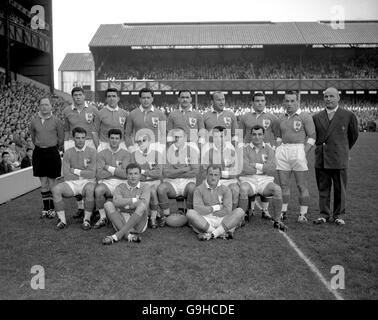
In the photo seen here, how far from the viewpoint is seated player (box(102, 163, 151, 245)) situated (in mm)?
5312

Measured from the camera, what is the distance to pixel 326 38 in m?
34.0

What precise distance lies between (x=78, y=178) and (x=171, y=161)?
60.0 inches

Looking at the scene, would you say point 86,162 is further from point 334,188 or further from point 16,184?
point 334,188

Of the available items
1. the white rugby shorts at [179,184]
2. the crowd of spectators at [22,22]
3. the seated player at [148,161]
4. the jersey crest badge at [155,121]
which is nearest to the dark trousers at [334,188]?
the white rugby shorts at [179,184]

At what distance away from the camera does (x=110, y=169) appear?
614 cm

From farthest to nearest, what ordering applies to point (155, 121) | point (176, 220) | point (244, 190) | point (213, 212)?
point (155, 121) → point (176, 220) → point (244, 190) → point (213, 212)

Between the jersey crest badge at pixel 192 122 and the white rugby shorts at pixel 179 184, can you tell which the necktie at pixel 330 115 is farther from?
the white rugby shorts at pixel 179 184

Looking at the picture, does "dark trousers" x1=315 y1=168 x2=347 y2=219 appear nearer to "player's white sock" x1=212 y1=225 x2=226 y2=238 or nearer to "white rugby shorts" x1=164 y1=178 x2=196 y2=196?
"player's white sock" x1=212 y1=225 x2=226 y2=238

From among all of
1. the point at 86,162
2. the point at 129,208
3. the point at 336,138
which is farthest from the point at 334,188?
the point at 86,162

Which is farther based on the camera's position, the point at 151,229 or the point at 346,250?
the point at 151,229

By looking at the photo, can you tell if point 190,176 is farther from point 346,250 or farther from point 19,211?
point 19,211

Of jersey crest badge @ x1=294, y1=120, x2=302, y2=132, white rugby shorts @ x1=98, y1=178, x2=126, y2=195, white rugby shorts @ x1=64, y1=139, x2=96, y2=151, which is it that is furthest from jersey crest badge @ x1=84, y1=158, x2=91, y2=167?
jersey crest badge @ x1=294, y1=120, x2=302, y2=132

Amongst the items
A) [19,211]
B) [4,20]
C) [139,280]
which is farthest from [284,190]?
[4,20]
